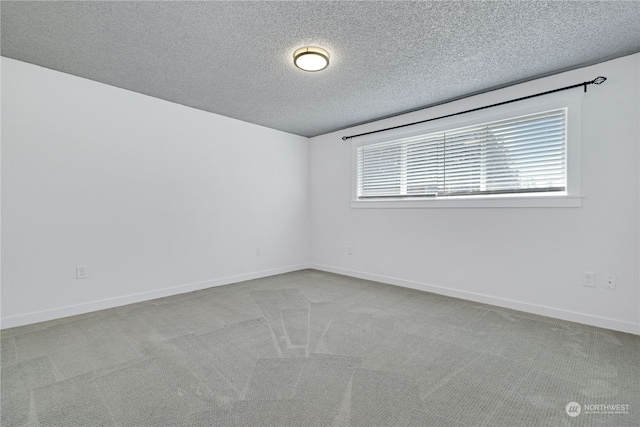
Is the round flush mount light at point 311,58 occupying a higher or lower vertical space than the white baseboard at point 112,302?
higher

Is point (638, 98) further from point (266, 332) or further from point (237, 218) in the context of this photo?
point (237, 218)

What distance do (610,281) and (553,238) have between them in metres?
0.53

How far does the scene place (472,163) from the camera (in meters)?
3.50

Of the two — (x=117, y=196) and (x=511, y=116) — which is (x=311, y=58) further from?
(x=117, y=196)

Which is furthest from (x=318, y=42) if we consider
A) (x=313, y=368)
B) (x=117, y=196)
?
(x=117, y=196)

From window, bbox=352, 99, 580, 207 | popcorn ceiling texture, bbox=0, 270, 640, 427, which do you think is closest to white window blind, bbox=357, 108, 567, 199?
window, bbox=352, 99, 580, 207

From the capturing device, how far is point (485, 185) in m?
3.39

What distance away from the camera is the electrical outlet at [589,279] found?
269cm

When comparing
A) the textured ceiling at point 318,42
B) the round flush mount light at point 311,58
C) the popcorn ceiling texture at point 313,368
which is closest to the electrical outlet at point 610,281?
the popcorn ceiling texture at point 313,368

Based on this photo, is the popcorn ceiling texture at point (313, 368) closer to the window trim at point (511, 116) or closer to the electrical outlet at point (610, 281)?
the electrical outlet at point (610, 281)

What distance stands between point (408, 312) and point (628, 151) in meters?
2.38

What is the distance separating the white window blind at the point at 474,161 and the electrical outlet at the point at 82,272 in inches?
140

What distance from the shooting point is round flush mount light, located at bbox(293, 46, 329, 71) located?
8.10ft

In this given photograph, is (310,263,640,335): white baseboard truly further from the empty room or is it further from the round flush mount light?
the round flush mount light
